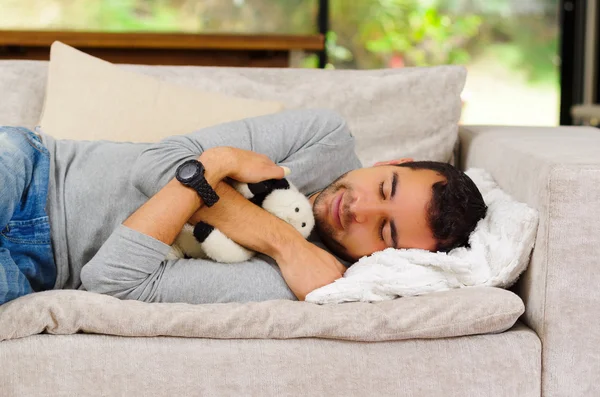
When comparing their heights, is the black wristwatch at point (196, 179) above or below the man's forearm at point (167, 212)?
above

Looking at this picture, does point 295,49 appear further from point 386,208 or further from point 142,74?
point 386,208

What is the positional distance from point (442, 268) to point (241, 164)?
486 mm

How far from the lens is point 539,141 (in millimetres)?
1774

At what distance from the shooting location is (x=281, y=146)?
1699 millimetres

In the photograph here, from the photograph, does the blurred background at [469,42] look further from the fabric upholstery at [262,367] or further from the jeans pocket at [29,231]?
the fabric upholstery at [262,367]

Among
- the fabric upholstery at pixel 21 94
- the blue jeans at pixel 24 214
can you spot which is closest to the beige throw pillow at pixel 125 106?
the fabric upholstery at pixel 21 94

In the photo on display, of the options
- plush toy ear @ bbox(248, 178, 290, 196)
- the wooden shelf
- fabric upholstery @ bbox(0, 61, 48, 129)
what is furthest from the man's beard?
the wooden shelf

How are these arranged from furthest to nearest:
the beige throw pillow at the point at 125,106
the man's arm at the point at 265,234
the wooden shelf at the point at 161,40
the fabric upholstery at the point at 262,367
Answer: the wooden shelf at the point at 161,40 < the beige throw pillow at the point at 125,106 < the man's arm at the point at 265,234 < the fabric upholstery at the point at 262,367

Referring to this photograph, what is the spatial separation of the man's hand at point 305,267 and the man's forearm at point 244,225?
0.02 metres

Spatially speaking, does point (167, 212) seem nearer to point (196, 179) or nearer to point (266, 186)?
point (196, 179)

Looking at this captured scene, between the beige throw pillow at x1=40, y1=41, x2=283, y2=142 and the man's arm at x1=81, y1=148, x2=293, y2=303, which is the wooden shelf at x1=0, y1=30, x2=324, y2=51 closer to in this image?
the beige throw pillow at x1=40, y1=41, x2=283, y2=142

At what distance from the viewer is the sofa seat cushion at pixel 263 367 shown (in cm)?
132

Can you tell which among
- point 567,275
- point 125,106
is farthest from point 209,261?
point 567,275

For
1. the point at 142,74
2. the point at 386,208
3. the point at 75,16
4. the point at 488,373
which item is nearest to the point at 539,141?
the point at 386,208
